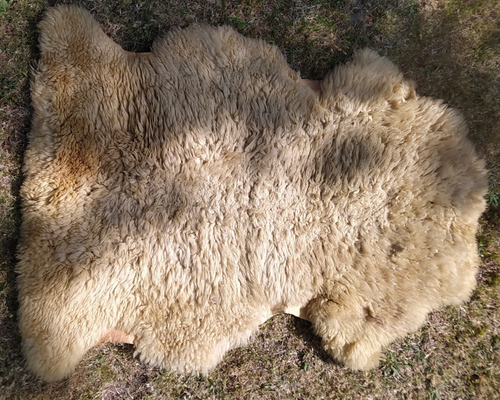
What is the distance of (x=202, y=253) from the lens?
1.81m

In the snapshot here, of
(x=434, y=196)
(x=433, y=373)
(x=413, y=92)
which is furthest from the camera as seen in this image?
(x=433, y=373)

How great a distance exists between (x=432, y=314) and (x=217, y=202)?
1.54 meters

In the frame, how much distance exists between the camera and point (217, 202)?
5.96 feet

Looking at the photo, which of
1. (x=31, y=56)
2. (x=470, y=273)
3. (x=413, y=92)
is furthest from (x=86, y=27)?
(x=470, y=273)

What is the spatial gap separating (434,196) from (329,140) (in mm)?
629

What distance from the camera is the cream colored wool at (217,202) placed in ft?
5.88

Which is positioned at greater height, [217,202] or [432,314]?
[217,202]

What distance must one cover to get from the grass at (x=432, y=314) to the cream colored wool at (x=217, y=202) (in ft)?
0.97

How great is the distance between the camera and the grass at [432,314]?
214 cm

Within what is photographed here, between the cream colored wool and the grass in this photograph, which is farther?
the grass

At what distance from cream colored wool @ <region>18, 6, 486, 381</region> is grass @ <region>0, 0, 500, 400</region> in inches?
11.6

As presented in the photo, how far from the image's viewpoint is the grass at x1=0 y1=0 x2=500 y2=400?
7.01 feet

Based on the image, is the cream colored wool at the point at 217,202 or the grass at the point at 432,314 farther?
the grass at the point at 432,314

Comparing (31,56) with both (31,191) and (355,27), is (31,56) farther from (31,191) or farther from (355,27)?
(355,27)
